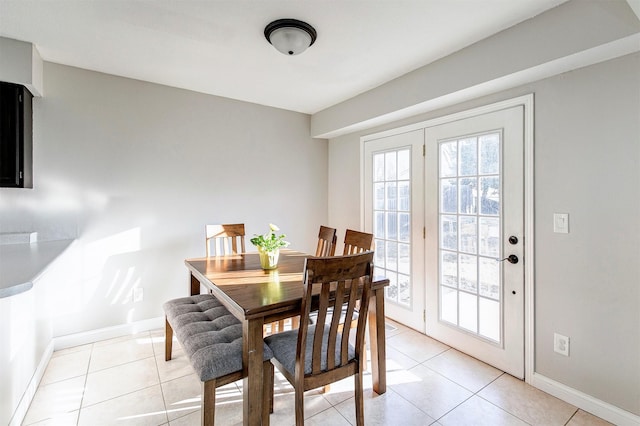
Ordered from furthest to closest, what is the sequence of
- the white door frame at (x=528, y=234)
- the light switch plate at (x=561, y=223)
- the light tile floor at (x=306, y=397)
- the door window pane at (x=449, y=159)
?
the door window pane at (x=449, y=159) → the white door frame at (x=528, y=234) → the light switch plate at (x=561, y=223) → the light tile floor at (x=306, y=397)

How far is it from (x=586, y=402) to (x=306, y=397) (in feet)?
5.74

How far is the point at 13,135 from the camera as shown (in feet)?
7.42

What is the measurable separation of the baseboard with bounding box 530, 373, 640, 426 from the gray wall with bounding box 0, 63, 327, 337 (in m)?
2.92

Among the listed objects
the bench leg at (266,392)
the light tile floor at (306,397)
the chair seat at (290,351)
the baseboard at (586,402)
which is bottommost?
the light tile floor at (306,397)

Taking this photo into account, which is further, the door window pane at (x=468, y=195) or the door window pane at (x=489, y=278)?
the door window pane at (x=468, y=195)

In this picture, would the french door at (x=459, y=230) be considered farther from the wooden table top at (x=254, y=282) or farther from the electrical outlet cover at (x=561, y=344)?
the wooden table top at (x=254, y=282)

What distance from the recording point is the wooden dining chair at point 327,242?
280 cm

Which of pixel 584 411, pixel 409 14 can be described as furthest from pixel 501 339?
pixel 409 14

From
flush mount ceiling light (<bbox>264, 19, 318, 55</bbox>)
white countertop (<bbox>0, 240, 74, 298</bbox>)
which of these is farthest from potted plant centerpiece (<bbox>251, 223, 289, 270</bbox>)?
flush mount ceiling light (<bbox>264, 19, 318, 55</bbox>)

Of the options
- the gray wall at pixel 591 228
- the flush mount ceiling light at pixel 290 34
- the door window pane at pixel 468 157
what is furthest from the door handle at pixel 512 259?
the flush mount ceiling light at pixel 290 34

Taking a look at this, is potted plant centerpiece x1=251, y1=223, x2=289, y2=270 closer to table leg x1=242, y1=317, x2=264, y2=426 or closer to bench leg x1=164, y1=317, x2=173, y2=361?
table leg x1=242, y1=317, x2=264, y2=426

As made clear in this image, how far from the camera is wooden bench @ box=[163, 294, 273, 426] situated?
4.95 ft

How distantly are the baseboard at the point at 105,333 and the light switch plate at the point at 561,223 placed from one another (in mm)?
3473

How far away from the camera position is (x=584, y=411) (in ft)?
6.24
